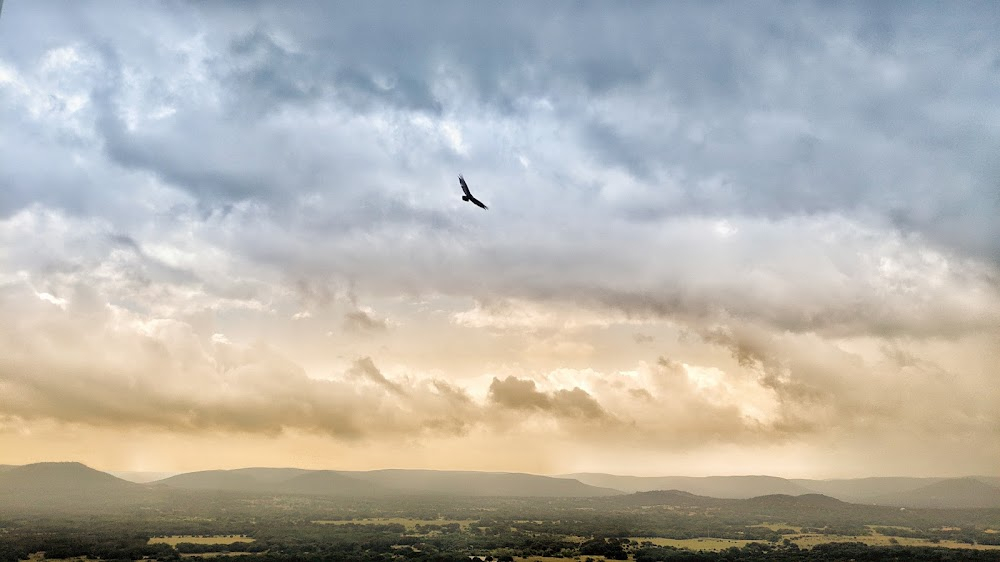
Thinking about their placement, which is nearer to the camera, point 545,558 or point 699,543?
point 545,558

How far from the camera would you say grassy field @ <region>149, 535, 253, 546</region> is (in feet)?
557

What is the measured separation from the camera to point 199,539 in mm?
176875

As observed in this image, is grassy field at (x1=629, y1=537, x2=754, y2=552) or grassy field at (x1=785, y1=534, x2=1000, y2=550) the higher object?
grassy field at (x1=629, y1=537, x2=754, y2=552)

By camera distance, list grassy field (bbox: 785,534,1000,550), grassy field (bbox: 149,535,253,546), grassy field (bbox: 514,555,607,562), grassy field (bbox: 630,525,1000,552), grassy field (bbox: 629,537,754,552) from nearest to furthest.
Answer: grassy field (bbox: 514,555,607,562) < grassy field (bbox: 629,537,754,552) < grassy field (bbox: 630,525,1000,552) < grassy field (bbox: 149,535,253,546) < grassy field (bbox: 785,534,1000,550)

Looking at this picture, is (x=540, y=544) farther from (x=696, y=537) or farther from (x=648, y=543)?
(x=696, y=537)

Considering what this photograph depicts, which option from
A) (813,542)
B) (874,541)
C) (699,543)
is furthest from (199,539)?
(874,541)

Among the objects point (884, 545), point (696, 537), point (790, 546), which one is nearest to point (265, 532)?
point (696, 537)

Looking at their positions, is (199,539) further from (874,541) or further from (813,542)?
(874,541)

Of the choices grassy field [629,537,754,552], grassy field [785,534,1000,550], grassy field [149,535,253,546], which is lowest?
grassy field [785,534,1000,550]

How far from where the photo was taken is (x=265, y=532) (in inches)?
7534

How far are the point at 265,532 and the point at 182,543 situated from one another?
1210 inches

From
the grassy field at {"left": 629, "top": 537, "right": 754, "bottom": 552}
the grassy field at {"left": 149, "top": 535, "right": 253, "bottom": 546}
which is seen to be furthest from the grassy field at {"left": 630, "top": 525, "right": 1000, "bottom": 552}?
→ the grassy field at {"left": 149, "top": 535, "right": 253, "bottom": 546}

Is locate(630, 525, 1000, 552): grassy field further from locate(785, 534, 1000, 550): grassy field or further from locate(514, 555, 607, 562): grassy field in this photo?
locate(514, 555, 607, 562): grassy field

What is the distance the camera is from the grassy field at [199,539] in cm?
16962
